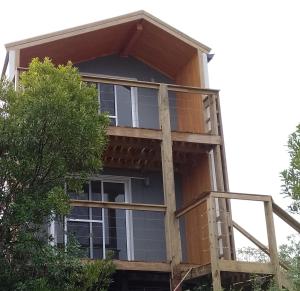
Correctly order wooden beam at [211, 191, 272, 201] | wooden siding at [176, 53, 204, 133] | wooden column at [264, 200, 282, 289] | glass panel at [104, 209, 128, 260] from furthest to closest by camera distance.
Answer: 1. wooden siding at [176, 53, 204, 133]
2. glass panel at [104, 209, 128, 260]
3. wooden beam at [211, 191, 272, 201]
4. wooden column at [264, 200, 282, 289]

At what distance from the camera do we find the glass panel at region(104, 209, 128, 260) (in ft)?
48.4

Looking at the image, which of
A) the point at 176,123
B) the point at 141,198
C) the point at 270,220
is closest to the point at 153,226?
the point at 141,198

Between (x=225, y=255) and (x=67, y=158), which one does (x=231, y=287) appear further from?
(x=67, y=158)

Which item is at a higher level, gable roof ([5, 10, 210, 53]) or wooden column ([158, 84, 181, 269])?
gable roof ([5, 10, 210, 53])

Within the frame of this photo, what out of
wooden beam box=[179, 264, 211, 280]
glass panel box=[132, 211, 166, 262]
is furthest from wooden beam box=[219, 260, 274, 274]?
glass panel box=[132, 211, 166, 262]

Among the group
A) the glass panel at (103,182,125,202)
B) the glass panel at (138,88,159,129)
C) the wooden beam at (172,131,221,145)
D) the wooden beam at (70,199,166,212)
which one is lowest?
the wooden beam at (70,199,166,212)

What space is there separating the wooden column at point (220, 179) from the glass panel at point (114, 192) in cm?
250

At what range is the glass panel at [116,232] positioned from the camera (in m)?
14.7

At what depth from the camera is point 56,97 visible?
379 inches

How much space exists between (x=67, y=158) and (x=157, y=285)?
5.41 m

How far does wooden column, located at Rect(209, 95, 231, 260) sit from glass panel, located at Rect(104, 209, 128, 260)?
7.78 feet

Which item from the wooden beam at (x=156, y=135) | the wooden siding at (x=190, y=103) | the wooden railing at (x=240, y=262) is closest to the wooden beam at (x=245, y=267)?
the wooden railing at (x=240, y=262)

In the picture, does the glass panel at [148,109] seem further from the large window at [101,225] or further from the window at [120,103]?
the large window at [101,225]

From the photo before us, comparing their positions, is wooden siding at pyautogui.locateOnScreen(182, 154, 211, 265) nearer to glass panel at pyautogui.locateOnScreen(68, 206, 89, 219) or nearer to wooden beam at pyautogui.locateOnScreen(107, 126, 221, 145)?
wooden beam at pyautogui.locateOnScreen(107, 126, 221, 145)
